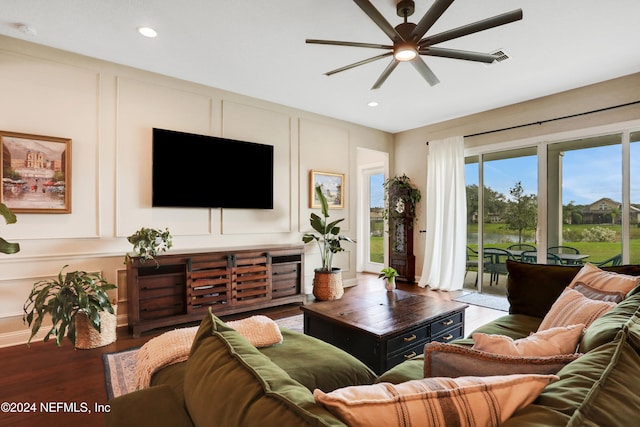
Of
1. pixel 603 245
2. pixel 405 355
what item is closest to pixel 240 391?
pixel 405 355

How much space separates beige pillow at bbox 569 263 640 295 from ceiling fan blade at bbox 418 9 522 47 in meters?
1.63

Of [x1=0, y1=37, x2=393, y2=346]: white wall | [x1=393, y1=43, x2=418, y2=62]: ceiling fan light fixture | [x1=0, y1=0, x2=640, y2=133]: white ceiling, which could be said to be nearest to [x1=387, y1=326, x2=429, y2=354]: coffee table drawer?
[x1=393, y1=43, x2=418, y2=62]: ceiling fan light fixture

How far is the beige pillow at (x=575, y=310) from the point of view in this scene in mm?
1550

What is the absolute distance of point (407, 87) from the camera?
3949mm

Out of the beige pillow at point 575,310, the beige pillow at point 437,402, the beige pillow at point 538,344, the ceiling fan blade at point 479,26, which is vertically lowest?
the beige pillow at point 575,310

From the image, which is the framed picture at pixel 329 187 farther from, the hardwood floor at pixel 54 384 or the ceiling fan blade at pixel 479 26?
the ceiling fan blade at pixel 479 26

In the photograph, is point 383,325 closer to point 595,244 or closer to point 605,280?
point 605,280

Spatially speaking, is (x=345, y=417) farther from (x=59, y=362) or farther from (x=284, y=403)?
(x=59, y=362)

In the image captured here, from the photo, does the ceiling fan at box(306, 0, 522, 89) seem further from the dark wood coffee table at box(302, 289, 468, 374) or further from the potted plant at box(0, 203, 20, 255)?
the potted plant at box(0, 203, 20, 255)

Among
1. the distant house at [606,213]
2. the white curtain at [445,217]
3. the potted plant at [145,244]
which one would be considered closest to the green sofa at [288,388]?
the potted plant at [145,244]

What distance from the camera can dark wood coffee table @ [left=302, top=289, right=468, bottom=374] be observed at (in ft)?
6.82

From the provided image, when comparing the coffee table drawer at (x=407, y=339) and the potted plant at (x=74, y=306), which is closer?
the coffee table drawer at (x=407, y=339)

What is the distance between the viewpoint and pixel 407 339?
2.19 metres

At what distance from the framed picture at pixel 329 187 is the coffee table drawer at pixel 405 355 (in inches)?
118
